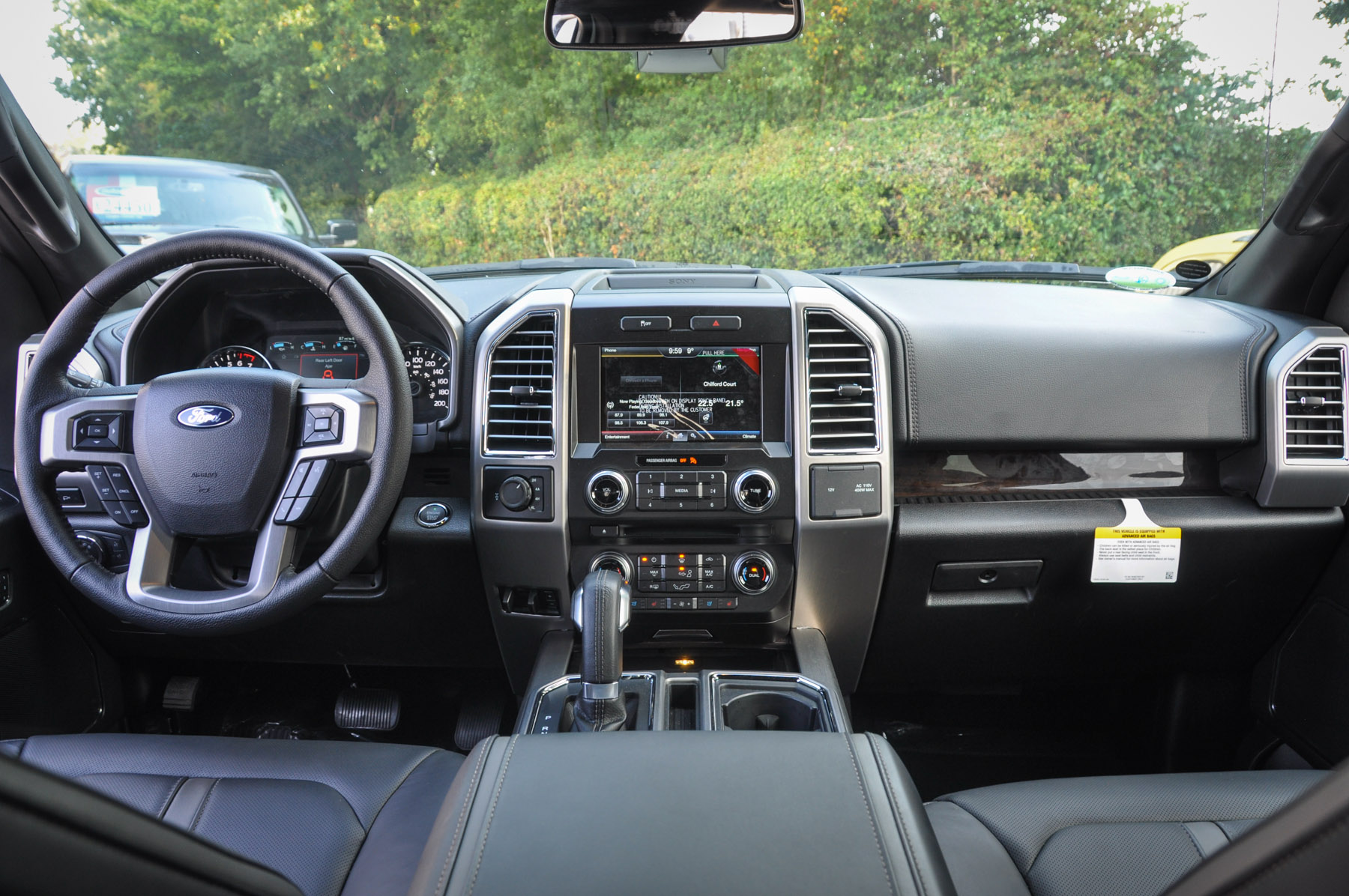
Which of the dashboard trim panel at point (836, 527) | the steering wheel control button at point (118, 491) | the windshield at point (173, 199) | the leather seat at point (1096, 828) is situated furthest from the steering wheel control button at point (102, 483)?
the leather seat at point (1096, 828)

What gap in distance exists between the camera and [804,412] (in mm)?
2234

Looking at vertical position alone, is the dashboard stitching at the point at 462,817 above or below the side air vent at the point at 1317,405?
below

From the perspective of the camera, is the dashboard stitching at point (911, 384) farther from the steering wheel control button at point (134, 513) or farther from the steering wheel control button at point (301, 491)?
the steering wheel control button at point (134, 513)

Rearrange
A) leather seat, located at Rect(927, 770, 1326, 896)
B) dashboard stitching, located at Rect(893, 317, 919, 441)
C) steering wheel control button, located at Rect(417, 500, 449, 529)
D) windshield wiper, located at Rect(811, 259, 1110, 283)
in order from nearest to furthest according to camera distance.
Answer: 1. leather seat, located at Rect(927, 770, 1326, 896)
2. dashboard stitching, located at Rect(893, 317, 919, 441)
3. steering wheel control button, located at Rect(417, 500, 449, 529)
4. windshield wiper, located at Rect(811, 259, 1110, 283)

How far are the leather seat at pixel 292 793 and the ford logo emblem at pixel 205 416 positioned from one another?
0.63 m

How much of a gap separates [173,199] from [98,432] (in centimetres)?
127

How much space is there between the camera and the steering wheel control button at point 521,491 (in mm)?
2256

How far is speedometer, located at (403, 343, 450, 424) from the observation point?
2.42 metres

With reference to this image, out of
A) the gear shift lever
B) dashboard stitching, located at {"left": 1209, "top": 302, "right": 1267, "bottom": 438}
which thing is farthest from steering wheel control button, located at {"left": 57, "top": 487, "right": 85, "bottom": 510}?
dashboard stitching, located at {"left": 1209, "top": 302, "right": 1267, "bottom": 438}

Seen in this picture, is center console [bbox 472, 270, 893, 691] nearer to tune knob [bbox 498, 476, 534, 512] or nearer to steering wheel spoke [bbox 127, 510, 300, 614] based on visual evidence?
tune knob [bbox 498, 476, 534, 512]

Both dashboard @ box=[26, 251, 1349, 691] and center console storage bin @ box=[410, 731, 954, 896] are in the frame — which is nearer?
center console storage bin @ box=[410, 731, 954, 896]

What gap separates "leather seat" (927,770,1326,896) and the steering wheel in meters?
1.26

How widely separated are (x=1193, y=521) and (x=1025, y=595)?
17.6 inches

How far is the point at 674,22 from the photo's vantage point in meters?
2.20
